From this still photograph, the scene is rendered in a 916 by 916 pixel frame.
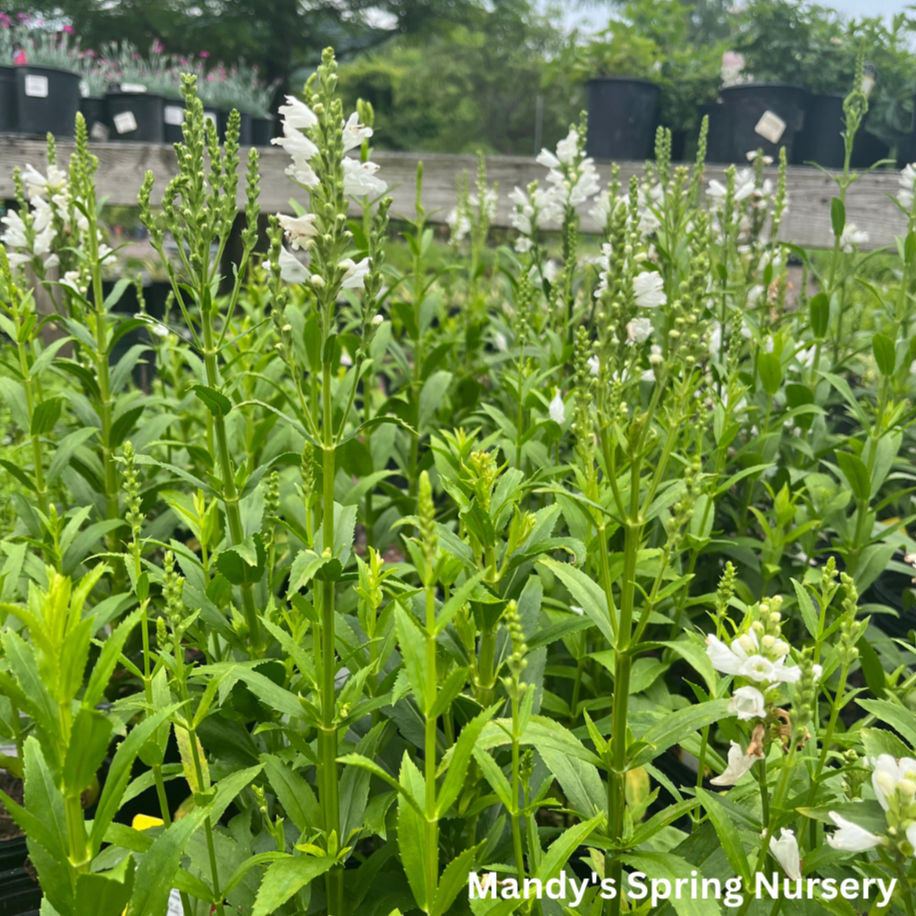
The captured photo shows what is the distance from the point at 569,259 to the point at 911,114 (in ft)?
14.5

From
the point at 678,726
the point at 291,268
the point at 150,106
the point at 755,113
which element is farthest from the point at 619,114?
the point at 678,726

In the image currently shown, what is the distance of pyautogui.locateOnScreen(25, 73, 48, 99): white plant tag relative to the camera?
5.43m

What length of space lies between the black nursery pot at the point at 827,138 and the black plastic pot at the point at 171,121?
4.68 meters

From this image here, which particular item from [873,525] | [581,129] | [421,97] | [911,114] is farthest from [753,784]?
[421,97]

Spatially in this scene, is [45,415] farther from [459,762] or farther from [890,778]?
[890,778]

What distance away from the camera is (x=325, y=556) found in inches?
44.6

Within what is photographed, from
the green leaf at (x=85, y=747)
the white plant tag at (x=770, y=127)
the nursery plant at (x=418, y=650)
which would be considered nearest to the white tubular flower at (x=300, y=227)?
the nursery plant at (x=418, y=650)

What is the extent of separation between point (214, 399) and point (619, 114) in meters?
4.66

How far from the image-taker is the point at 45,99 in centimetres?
550

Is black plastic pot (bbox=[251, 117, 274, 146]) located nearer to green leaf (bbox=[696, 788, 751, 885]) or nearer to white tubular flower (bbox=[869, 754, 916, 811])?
green leaf (bbox=[696, 788, 751, 885])

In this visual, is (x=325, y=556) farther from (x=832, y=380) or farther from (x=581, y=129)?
(x=581, y=129)

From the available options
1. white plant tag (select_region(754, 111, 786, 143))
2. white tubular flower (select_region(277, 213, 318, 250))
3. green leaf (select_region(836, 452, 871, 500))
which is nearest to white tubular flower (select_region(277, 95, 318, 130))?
white tubular flower (select_region(277, 213, 318, 250))

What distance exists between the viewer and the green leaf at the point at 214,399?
4.44 feet

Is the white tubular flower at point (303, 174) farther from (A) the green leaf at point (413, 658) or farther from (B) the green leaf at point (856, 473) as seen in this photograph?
(B) the green leaf at point (856, 473)
